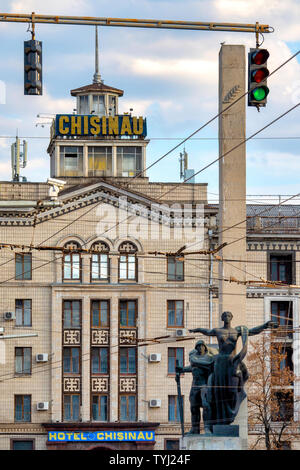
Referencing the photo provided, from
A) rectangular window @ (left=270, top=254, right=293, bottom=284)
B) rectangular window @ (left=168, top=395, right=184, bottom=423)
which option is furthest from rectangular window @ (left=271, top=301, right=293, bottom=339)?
rectangular window @ (left=168, top=395, right=184, bottom=423)

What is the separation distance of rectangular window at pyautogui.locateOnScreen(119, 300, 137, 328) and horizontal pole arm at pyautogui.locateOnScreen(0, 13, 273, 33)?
31.1 meters

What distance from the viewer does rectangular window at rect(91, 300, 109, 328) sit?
61938mm

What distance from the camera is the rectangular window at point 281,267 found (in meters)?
63.5

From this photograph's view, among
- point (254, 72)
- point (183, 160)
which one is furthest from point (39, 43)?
point (183, 160)

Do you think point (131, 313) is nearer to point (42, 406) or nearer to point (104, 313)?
point (104, 313)

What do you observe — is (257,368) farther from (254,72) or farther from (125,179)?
(254,72)

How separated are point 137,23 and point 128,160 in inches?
1556

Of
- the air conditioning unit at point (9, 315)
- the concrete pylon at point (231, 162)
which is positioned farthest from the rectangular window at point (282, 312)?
the concrete pylon at point (231, 162)

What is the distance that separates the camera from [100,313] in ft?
204

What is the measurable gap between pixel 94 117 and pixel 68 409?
16.6 metres

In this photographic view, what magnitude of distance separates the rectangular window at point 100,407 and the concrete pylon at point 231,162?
85.3ft

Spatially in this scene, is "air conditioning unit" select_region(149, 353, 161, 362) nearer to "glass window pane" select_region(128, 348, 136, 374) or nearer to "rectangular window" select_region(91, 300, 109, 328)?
"glass window pane" select_region(128, 348, 136, 374)

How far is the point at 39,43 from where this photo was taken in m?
29.1
